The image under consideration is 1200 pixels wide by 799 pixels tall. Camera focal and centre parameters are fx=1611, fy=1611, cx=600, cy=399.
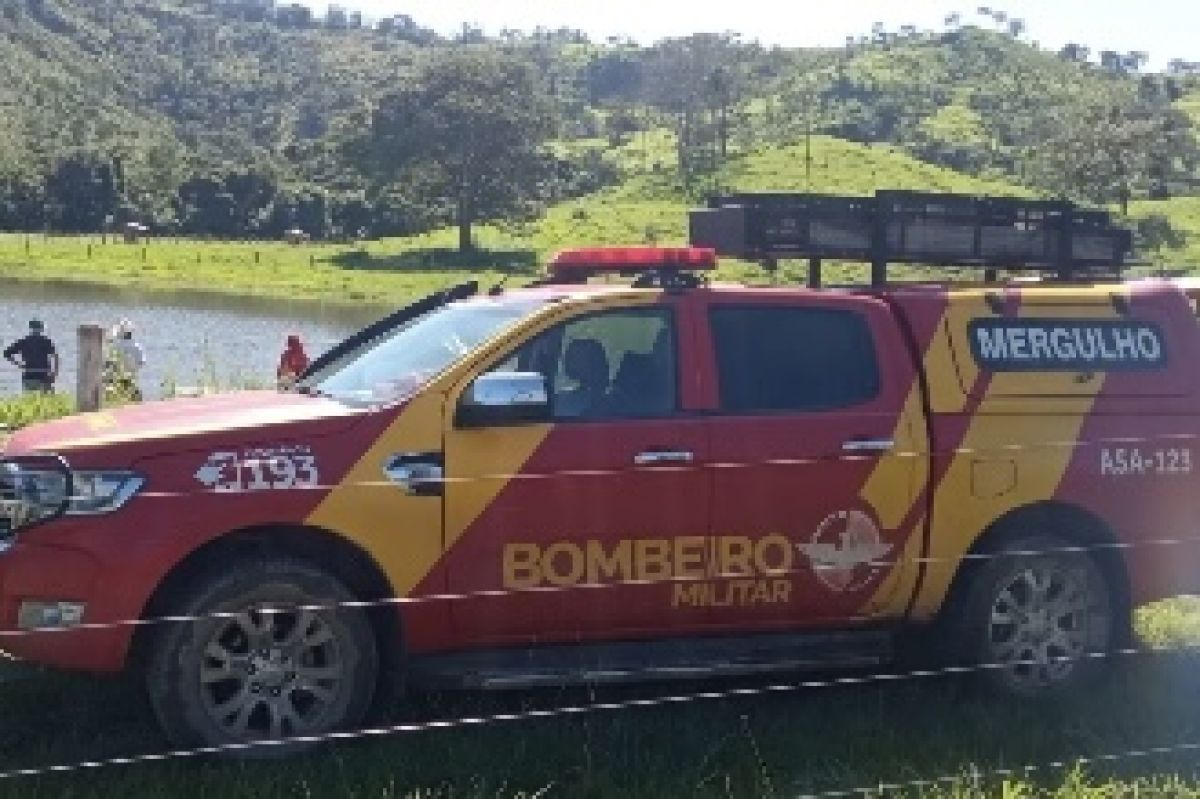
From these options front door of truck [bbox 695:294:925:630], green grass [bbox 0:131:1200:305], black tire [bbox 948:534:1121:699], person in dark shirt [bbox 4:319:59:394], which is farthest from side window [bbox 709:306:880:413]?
green grass [bbox 0:131:1200:305]

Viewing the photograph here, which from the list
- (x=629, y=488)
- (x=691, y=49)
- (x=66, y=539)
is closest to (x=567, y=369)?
(x=629, y=488)

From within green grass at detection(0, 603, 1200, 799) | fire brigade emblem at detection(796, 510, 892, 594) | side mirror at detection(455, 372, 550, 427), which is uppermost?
side mirror at detection(455, 372, 550, 427)

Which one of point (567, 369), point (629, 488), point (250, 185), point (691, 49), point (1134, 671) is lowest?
point (1134, 671)

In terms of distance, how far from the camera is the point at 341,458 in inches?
229

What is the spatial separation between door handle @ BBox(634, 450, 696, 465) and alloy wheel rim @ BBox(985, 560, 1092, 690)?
1.55 m

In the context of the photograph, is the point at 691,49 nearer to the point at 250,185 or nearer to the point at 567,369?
the point at 250,185

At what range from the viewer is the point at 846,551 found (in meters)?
6.48

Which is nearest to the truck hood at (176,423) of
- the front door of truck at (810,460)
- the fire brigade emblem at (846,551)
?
the front door of truck at (810,460)

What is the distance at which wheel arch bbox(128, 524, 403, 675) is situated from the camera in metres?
5.61

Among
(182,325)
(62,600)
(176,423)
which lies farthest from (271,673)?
(182,325)

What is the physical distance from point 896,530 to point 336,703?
236 cm

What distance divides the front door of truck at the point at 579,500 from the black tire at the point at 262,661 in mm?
458

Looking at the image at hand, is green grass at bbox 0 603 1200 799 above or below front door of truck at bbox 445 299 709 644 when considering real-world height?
below

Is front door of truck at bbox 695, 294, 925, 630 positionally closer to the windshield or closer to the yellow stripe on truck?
the yellow stripe on truck
